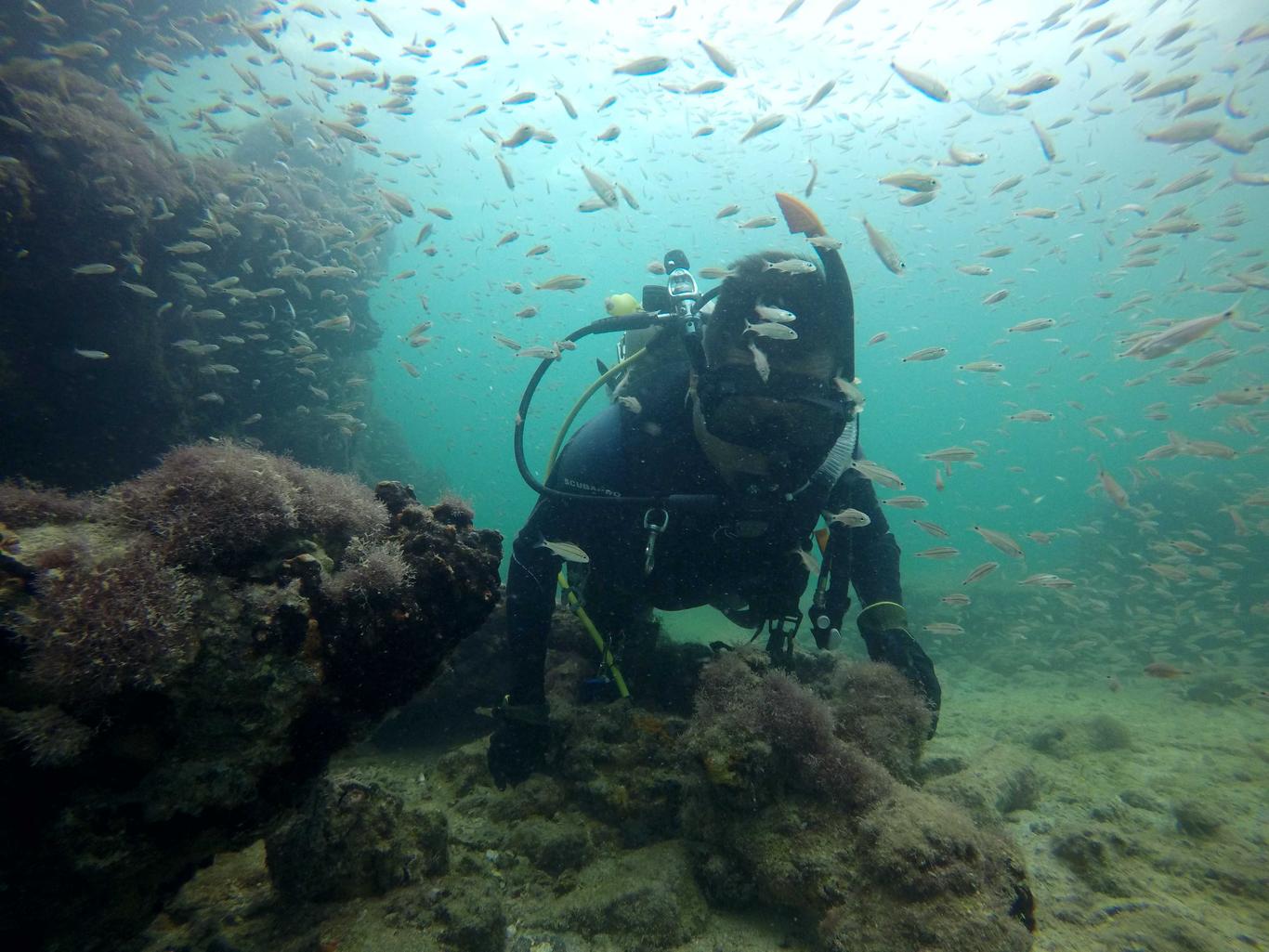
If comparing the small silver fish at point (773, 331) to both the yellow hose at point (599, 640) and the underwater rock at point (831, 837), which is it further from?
the yellow hose at point (599, 640)

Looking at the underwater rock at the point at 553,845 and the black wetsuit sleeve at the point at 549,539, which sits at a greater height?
the black wetsuit sleeve at the point at 549,539

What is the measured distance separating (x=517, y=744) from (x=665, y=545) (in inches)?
72.3

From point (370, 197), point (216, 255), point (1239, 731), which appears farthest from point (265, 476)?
point (370, 197)

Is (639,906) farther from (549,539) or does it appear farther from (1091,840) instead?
(1091,840)

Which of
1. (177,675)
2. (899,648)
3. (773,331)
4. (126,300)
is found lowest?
(899,648)

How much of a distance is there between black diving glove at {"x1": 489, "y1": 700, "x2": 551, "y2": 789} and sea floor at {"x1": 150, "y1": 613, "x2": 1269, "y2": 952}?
1.10 ft

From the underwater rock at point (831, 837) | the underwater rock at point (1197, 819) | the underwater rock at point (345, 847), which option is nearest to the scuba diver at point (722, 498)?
the underwater rock at point (831, 837)

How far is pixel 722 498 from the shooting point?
3885 millimetres

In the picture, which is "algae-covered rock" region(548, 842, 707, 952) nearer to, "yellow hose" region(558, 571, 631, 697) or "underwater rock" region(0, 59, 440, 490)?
"yellow hose" region(558, 571, 631, 697)

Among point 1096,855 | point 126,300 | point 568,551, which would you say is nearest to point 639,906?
point 568,551

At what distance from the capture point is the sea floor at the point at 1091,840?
2527mm

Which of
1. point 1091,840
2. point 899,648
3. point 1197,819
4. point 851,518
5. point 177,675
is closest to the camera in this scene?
point 177,675

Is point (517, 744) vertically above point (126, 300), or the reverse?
point (126, 300)

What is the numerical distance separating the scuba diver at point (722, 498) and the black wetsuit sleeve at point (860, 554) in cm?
1
